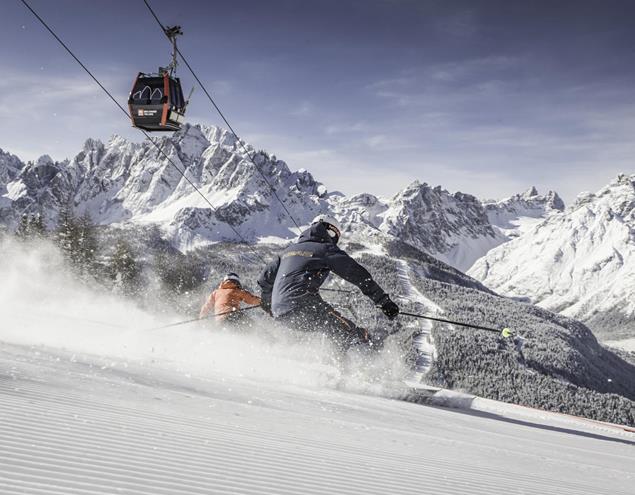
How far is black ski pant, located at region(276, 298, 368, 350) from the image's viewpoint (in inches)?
355

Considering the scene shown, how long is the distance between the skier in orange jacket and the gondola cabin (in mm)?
5726

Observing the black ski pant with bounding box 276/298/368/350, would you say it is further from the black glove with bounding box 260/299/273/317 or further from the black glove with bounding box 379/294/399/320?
the black glove with bounding box 379/294/399/320

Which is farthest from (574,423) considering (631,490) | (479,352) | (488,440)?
(479,352)

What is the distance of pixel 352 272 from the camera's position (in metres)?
8.50

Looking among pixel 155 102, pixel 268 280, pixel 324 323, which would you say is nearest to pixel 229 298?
pixel 268 280

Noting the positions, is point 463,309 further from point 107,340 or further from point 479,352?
point 107,340

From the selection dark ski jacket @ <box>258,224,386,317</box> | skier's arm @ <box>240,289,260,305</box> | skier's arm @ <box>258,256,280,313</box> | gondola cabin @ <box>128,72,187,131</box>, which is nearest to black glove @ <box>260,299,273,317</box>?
skier's arm @ <box>258,256,280,313</box>

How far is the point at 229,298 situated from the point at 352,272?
14.4ft

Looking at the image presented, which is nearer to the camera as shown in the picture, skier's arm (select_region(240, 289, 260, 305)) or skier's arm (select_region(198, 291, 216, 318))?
skier's arm (select_region(240, 289, 260, 305))

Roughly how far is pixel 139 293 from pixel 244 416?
3870cm

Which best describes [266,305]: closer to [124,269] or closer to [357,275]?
[357,275]

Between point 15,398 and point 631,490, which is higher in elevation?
point 15,398

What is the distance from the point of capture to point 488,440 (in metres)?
6.83

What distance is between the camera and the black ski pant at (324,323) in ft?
29.6
